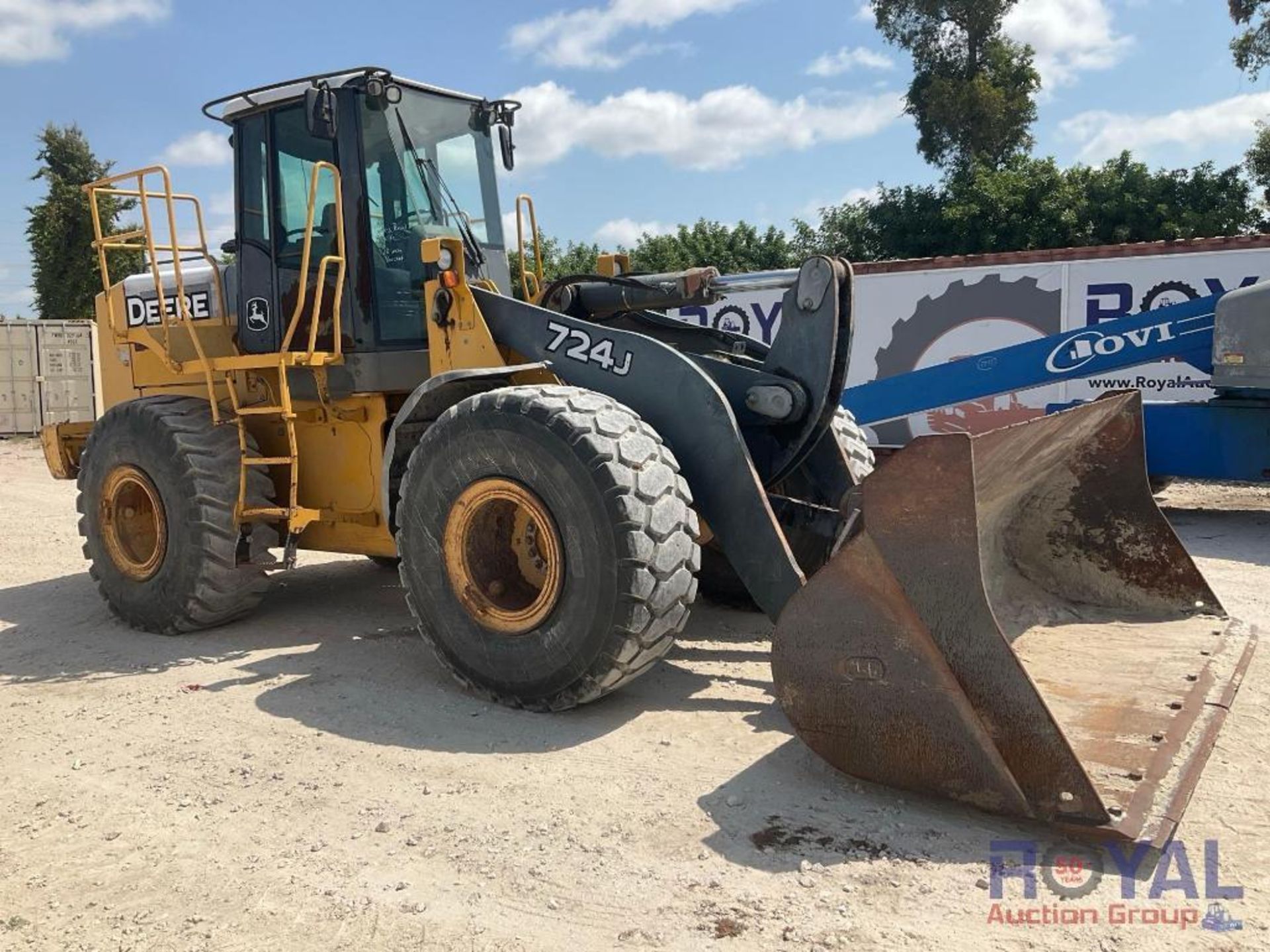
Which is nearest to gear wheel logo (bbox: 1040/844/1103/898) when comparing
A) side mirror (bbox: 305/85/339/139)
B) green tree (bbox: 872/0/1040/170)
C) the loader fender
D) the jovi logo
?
the loader fender

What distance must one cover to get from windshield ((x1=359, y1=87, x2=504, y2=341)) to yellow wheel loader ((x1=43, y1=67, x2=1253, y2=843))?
0.02 m

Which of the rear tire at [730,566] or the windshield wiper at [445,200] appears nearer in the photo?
the rear tire at [730,566]

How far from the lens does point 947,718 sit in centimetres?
300

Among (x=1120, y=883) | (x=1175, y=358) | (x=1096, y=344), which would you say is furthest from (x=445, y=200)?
(x=1175, y=358)

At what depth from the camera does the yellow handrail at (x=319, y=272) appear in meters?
5.10

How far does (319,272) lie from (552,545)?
2.08 m

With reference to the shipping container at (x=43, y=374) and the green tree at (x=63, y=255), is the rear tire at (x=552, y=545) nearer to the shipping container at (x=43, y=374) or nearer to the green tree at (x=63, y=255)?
the shipping container at (x=43, y=374)

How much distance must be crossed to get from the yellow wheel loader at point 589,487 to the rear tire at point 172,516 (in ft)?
0.07

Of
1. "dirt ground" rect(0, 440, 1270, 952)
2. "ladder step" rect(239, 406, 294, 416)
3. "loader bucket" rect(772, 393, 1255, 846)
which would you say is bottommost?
"dirt ground" rect(0, 440, 1270, 952)

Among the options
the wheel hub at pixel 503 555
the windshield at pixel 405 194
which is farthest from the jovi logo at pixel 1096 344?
the wheel hub at pixel 503 555

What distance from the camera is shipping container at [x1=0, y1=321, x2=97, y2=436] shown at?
18.4 meters

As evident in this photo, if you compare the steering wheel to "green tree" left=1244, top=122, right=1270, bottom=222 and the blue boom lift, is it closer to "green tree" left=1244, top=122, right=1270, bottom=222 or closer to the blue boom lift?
the blue boom lift

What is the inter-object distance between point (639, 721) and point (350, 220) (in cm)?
300

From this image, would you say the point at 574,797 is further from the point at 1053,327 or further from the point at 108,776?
the point at 1053,327
